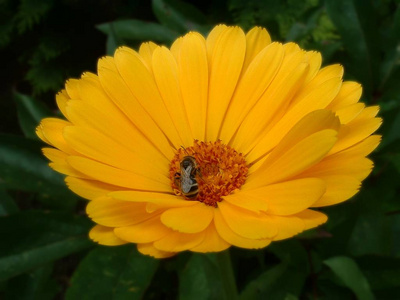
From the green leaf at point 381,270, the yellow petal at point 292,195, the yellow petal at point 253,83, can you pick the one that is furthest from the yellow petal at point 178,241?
the green leaf at point 381,270

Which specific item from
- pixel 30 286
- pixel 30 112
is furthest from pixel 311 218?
pixel 30 112

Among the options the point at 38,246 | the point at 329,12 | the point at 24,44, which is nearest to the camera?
the point at 38,246

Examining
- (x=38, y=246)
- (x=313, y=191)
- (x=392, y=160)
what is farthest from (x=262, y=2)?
(x=313, y=191)

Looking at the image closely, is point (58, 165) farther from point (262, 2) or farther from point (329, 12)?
point (262, 2)

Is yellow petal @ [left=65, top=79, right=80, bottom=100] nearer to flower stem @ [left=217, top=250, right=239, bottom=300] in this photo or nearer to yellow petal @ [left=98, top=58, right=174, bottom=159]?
yellow petal @ [left=98, top=58, right=174, bottom=159]

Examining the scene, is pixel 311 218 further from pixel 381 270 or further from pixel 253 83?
pixel 381 270

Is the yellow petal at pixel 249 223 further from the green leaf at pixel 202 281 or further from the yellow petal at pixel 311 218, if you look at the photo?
the green leaf at pixel 202 281
